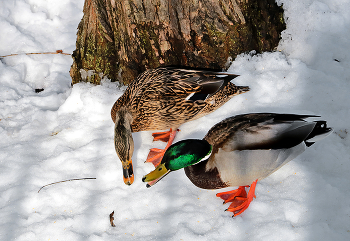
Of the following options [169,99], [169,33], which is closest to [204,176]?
[169,99]

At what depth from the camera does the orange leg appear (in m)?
2.92

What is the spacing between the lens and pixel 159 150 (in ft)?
9.98

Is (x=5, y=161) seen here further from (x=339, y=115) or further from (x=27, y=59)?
(x=339, y=115)

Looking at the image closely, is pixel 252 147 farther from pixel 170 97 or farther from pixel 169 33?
pixel 169 33

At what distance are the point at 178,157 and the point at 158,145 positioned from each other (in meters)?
0.98

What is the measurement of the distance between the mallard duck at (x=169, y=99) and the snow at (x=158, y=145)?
0.22 meters

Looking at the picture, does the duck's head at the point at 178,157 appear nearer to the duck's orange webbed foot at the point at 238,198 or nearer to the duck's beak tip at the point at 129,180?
the duck's beak tip at the point at 129,180

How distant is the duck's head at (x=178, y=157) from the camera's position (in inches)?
88.5

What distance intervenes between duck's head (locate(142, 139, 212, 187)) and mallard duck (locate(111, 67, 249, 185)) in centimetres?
59

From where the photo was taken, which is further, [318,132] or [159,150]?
[159,150]

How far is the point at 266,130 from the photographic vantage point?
7.52 feet

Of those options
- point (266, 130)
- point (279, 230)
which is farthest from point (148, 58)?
point (279, 230)

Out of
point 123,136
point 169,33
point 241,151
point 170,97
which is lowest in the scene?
point 123,136

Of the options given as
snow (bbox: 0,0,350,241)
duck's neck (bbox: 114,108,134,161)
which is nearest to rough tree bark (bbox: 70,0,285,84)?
snow (bbox: 0,0,350,241)
